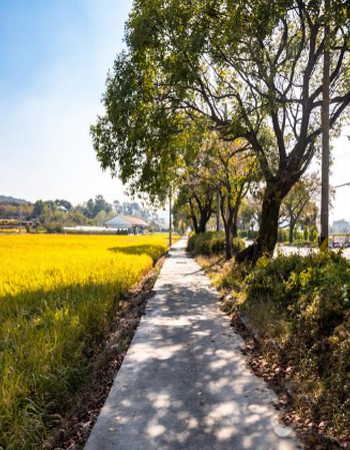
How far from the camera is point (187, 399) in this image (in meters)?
4.05

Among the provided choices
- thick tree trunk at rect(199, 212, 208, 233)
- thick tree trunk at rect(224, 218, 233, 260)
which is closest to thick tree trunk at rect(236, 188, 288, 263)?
thick tree trunk at rect(224, 218, 233, 260)

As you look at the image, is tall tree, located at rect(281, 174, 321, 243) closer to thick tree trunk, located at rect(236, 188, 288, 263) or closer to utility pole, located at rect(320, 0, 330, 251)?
thick tree trunk, located at rect(236, 188, 288, 263)

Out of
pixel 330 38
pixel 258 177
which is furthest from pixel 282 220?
pixel 330 38

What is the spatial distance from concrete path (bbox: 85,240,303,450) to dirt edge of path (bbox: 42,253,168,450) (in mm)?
135

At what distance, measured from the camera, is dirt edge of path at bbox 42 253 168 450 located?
335 cm

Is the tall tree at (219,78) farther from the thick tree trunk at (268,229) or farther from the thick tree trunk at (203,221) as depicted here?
the thick tree trunk at (203,221)

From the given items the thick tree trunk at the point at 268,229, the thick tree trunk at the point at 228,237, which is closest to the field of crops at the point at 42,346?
the thick tree trunk at the point at 268,229

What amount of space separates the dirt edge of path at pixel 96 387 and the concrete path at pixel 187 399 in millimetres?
135

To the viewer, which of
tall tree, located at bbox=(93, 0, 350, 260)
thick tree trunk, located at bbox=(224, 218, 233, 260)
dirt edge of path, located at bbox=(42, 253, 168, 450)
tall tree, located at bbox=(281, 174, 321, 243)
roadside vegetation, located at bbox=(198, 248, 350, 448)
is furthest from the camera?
tall tree, located at bbox=(281, 174, 321, 243)

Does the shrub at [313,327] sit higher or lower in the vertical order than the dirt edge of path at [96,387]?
higher

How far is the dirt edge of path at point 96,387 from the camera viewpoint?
11.0ft

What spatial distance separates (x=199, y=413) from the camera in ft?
A: 12.2

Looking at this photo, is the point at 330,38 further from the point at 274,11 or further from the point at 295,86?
the point at 295,86

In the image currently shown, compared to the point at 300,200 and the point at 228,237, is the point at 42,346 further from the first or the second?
the point at 300,200
